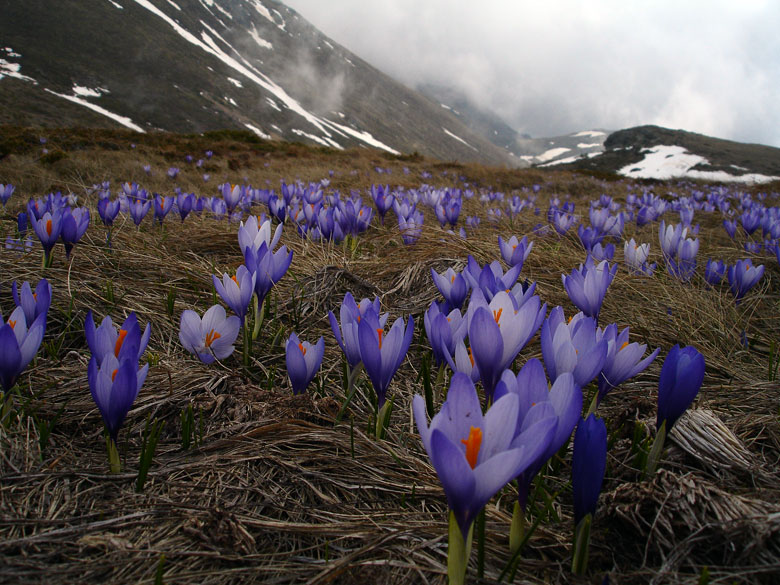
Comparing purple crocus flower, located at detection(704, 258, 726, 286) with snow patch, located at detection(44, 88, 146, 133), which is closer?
purple crocus flower, located at detection(704, 258, 726, 286)

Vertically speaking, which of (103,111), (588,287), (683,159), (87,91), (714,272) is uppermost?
(683,159)

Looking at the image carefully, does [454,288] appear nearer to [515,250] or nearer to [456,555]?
[515,250]

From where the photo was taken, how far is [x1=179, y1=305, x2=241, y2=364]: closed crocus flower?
4.71ft


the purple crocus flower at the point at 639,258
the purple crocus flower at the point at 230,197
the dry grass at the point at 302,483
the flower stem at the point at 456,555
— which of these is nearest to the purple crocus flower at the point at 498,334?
the dry grass at the point at 302,483

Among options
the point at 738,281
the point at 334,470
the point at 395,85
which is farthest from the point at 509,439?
the point at 395,85

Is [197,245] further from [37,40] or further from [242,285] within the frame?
[37,40]

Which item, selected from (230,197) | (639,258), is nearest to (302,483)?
(639,258)

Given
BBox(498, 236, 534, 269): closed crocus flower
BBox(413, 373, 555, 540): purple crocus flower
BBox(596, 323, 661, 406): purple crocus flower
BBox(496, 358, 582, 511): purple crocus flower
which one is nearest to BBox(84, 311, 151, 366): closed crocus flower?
BBox(413, 373, 555, 540): purple crocus flower

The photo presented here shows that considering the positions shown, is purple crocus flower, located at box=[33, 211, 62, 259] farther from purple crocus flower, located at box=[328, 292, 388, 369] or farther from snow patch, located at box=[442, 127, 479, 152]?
snow patch, located at box=[442, 127, 479, 152]

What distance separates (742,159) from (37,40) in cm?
5957

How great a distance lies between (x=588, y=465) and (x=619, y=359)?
17.7 inches

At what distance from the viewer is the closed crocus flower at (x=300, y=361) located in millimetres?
1261

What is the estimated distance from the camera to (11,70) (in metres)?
35.8

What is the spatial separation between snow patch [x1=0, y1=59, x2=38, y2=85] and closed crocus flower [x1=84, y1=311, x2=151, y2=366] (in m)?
45.2
